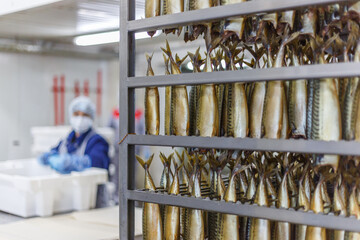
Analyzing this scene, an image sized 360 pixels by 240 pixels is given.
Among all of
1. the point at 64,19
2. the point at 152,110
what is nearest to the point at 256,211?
the point at 152,110

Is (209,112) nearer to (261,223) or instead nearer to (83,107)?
(261,223)

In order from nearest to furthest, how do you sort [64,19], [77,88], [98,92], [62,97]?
[64,19]
[62,97]
[77,88]
[98,92]

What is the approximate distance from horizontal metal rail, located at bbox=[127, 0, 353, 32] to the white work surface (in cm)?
125

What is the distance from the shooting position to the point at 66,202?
10.0 feet

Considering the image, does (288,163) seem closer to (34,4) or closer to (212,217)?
(212,217)

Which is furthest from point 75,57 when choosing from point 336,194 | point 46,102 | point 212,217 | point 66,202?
point 336,194

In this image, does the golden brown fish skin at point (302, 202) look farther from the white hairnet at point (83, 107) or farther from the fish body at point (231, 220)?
the white hairnet at point (83, 107)

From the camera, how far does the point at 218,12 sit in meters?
1.59

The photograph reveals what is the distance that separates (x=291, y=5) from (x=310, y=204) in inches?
26.1

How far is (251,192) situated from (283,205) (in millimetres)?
178

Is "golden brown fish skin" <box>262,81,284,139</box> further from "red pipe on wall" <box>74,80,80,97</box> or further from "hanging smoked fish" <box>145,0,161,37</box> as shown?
"red pipe on wall" <box>74,80,80,97</box>

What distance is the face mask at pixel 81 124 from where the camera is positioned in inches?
173

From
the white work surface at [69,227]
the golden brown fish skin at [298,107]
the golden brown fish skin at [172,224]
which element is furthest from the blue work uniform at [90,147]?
the golden brown fish skin at [298,107]

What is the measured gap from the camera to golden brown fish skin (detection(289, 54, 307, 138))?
1.57 m
